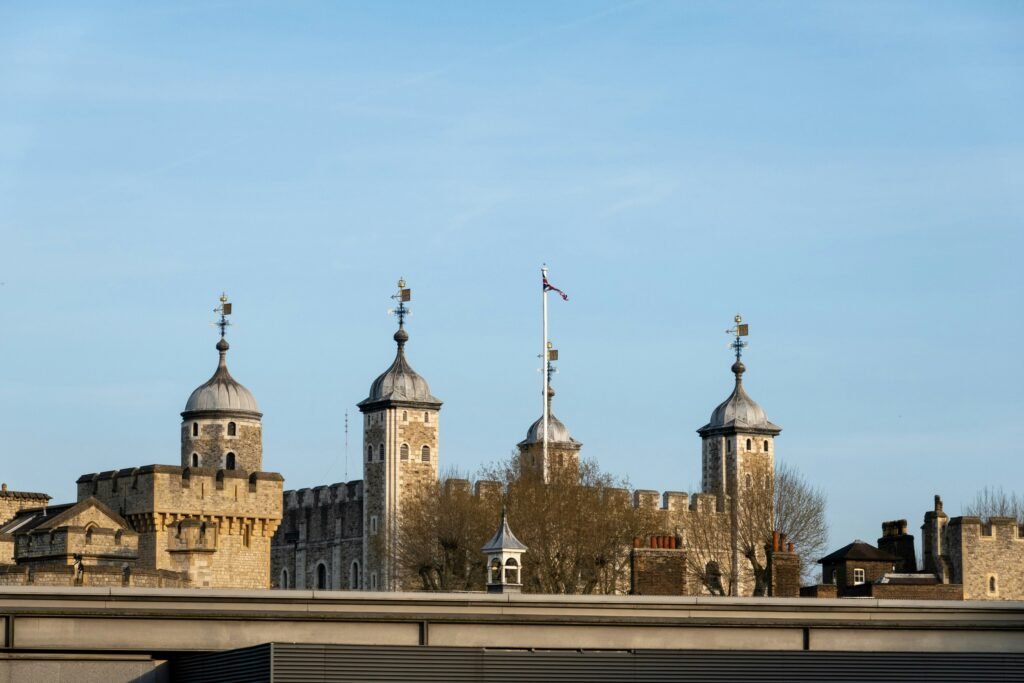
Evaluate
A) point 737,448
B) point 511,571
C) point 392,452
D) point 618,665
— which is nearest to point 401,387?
point 392,452

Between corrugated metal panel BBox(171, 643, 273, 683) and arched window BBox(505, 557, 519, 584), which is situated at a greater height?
arched window BBox(505, 557, 519, 584)

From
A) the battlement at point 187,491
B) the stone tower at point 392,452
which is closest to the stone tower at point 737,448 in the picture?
the stone tower at point 392,452

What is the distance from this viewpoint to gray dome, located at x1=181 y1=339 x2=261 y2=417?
7925 cm

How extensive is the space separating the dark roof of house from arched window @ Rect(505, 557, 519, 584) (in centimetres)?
1909

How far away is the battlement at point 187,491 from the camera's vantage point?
64875 mm

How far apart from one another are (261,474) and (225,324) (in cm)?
1642

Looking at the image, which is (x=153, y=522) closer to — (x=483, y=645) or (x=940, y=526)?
(x=940, y=526)

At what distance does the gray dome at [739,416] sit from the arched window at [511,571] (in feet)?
120

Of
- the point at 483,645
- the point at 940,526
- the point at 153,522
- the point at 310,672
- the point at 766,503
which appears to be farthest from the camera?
the point at 766,503

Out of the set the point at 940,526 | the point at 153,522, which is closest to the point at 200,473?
the point at 153,522

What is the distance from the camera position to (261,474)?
67.2m

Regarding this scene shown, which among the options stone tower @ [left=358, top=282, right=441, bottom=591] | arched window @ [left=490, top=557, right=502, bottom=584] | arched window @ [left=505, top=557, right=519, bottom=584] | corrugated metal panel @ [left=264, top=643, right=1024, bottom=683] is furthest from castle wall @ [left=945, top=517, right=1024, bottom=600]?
corrugated metal panel @ [left=264, top=643, right=1024, bottom=683]

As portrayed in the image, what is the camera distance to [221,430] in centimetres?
7881

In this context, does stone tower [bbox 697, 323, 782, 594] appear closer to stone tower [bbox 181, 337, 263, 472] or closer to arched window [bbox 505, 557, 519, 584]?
stone tower [bbox 181, 337, 263, 472]
